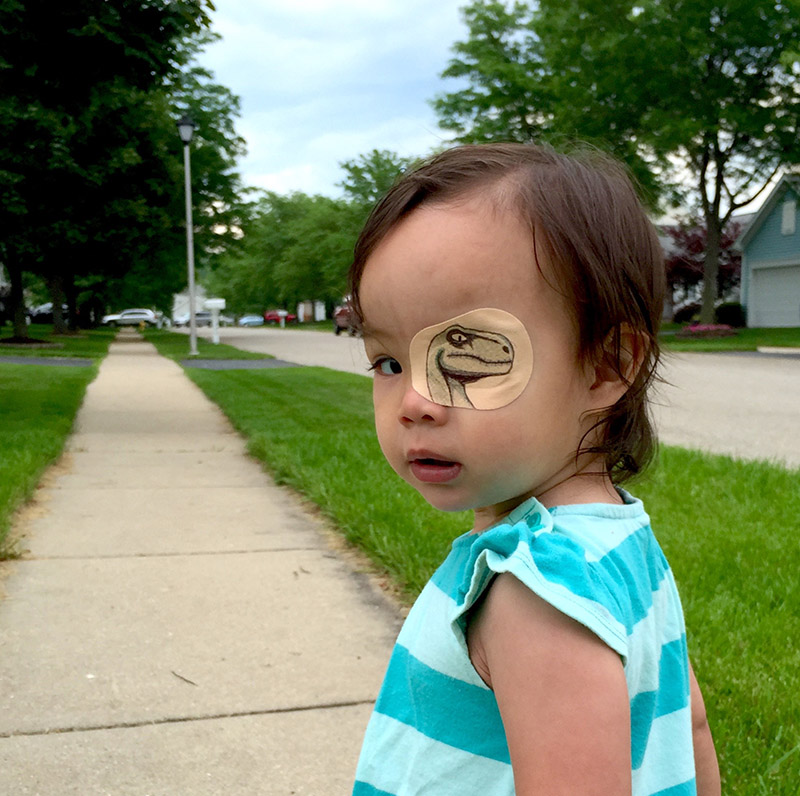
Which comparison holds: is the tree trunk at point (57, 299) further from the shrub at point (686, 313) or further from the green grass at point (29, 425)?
the shrub at point (686, 313)

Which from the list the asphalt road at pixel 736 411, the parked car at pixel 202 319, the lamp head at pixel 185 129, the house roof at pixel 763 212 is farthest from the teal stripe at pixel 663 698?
the parked car at pixel 202 319

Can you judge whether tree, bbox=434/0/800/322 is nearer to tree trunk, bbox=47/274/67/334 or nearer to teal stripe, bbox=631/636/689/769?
tree trunk, bbox=47/274/67/334

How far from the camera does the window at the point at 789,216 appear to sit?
35875mm

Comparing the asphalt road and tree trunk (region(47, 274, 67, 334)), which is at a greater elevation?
tree trunk (region(47, 274, 67, 334))

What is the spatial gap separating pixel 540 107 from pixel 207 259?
14.4m

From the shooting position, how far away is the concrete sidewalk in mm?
2443

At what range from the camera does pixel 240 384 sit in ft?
43.2

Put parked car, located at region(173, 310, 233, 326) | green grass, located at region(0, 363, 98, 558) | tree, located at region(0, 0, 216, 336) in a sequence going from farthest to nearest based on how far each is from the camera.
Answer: parked car, located at region(173, 310, 233, 326), tree, located at region(0, 0, 216, 336), green grass, located at region(0, 363, 98, 558)

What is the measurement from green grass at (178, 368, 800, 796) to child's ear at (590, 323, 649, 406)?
2.98 ft

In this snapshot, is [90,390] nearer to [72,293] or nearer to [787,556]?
[787,556]

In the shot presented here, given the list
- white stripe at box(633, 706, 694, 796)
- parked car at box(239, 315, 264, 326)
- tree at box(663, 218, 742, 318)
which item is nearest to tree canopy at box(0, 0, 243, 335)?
white stripe at box(633, 706, 694, 796)

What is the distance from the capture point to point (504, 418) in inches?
44.0

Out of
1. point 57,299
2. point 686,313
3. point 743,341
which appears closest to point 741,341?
point 743,341

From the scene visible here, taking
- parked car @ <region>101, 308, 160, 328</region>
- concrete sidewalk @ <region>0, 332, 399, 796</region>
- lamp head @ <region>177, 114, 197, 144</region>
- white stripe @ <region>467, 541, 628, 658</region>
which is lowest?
parked car @ <region>101, 308, 160, 328</region>
